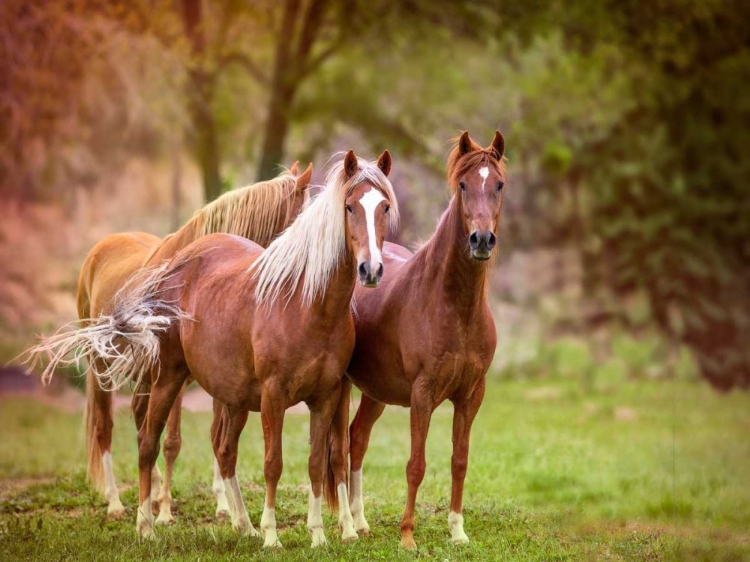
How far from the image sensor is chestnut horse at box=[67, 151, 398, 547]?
19.2 ft

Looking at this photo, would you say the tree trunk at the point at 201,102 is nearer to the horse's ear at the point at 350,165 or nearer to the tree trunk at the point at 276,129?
the tree trunk at the point at 276,129

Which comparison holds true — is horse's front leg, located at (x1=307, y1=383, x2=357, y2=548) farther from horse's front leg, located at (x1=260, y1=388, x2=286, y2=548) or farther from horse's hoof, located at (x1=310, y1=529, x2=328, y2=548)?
horse's front leg, located at (x1=260, y1=388, x2=286, y2=548)

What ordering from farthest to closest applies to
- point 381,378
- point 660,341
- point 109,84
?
point 660,341
point 109,84
point 381,378

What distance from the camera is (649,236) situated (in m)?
20.1

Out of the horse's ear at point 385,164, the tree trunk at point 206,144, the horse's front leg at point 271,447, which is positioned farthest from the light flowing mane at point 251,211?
the tree trunk at point 206,144

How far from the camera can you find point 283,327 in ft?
19.4

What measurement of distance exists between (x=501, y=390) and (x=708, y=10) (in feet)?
26.2

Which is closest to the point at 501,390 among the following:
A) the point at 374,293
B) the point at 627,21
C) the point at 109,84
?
the point at 627,21

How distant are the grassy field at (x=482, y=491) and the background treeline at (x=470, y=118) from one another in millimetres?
4817

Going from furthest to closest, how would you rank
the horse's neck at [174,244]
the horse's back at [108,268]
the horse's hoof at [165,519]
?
the horse's back at [108,268], the horse's neck at [174,244], the horse's hoof at [165,519]

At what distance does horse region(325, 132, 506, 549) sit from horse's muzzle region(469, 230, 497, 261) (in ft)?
0.18

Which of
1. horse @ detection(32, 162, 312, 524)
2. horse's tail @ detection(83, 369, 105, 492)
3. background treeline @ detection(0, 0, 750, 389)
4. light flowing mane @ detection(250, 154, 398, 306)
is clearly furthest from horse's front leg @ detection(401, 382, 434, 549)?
background treeline @ detection(0, 0, 750, 389)

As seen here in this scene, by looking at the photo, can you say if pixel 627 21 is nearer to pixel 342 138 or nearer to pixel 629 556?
pixel 342 138

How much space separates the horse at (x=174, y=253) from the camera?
24.3 ft
